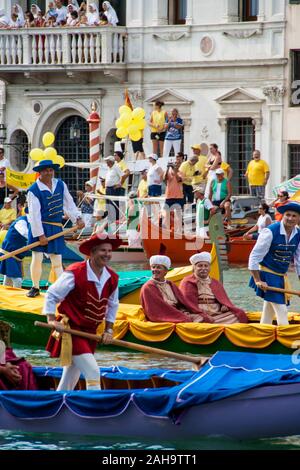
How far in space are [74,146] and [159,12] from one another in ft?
12.7

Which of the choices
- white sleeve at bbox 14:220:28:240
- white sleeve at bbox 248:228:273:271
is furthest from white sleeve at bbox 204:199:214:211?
white sleeve at bbox 248:228:273:271

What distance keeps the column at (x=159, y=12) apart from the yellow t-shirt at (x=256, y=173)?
5640mm

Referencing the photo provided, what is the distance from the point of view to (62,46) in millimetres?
35750

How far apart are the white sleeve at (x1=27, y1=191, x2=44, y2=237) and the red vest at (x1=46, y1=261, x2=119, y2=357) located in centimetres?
510

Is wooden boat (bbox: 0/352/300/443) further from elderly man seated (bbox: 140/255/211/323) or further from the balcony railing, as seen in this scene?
the balcony railing

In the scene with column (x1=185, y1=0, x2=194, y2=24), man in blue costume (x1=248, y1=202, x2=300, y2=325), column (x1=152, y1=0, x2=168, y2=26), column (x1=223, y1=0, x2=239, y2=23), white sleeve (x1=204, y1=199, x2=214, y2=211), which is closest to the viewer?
man in blue costume (x1=248, y1=202, x2=300, y2=325)

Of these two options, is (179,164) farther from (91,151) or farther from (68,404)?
(68,404)

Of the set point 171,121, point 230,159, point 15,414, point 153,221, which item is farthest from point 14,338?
point 230,159

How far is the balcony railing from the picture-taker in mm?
35250

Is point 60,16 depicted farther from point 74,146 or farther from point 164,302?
point 164,302

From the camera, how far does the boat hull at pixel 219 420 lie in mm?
12141

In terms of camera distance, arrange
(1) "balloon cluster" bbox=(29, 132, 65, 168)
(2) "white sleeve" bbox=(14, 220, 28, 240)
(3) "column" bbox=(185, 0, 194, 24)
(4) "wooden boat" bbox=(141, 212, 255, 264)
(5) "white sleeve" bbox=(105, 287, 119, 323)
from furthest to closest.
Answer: (3) "column" bbox=(185, 0, 194, 24) → (1) "balloon cluster" bbox=(29, 132, 65, 168) → (4) "wooden boat" bbox=(141, 212, 255, 264) → (2) "white sleeve" bbox=(14, 220, 28, 240) → (5) "white sleeve" bbox=(105, 287, 119, 323)

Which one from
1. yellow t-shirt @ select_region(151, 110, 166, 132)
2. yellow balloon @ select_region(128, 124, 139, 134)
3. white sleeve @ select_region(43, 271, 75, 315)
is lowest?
white sleeve @ select_region(43, 271, 75, 315)
